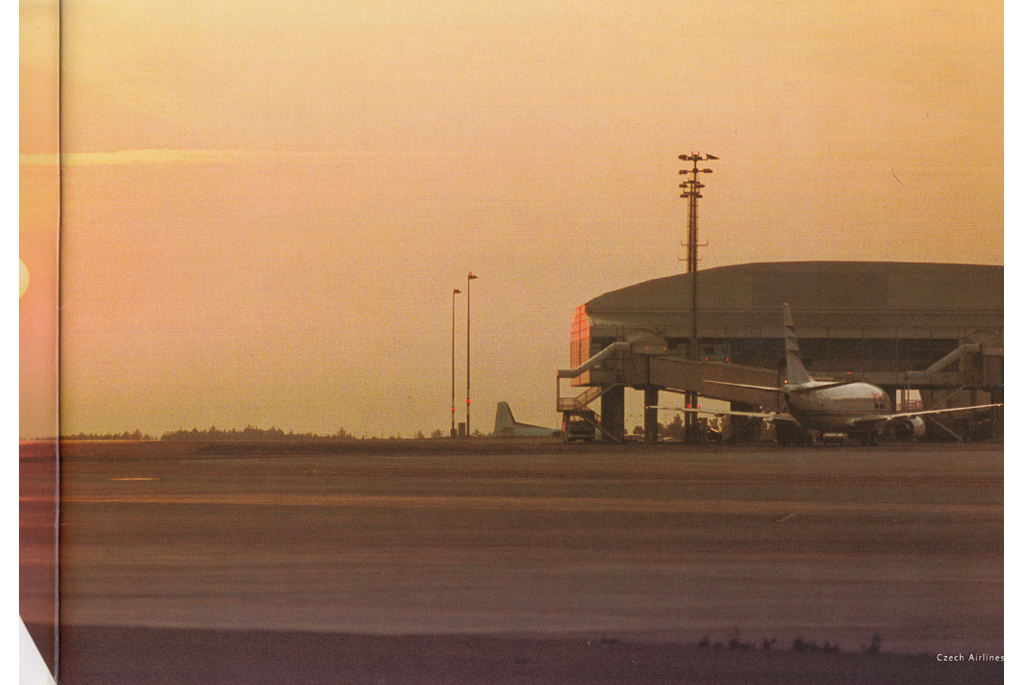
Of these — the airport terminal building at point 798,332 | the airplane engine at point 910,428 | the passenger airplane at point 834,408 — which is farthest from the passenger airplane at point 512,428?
the airplane engine at point 910,428

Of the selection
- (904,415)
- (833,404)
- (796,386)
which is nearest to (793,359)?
(796,386)

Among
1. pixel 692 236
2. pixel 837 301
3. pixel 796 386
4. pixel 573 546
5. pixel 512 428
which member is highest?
pixel 692 236

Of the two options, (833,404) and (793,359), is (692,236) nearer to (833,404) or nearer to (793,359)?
(793,359)

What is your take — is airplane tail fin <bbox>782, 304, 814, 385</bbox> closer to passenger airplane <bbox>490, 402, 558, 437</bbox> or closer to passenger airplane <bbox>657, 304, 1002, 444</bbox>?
passenger airplane <bbox>657, 304, 1002, 444</bbox>

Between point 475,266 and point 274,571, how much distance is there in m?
1.35

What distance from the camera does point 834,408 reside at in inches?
123

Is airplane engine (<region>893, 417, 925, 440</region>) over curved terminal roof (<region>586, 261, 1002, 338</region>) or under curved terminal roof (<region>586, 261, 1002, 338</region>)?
under

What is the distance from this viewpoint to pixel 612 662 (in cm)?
310

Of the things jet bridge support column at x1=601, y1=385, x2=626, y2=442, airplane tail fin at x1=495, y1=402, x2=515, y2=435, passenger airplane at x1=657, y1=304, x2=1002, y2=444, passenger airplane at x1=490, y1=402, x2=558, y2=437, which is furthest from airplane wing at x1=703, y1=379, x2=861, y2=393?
airplane tail fin at x1=495, y1=402, x2=515, y2=435

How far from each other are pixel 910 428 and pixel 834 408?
0.99 ft

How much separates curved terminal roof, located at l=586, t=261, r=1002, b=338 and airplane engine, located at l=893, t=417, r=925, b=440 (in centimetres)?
31

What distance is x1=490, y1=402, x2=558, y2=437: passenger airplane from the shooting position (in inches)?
125

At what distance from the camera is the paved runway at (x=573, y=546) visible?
3.12 meters
